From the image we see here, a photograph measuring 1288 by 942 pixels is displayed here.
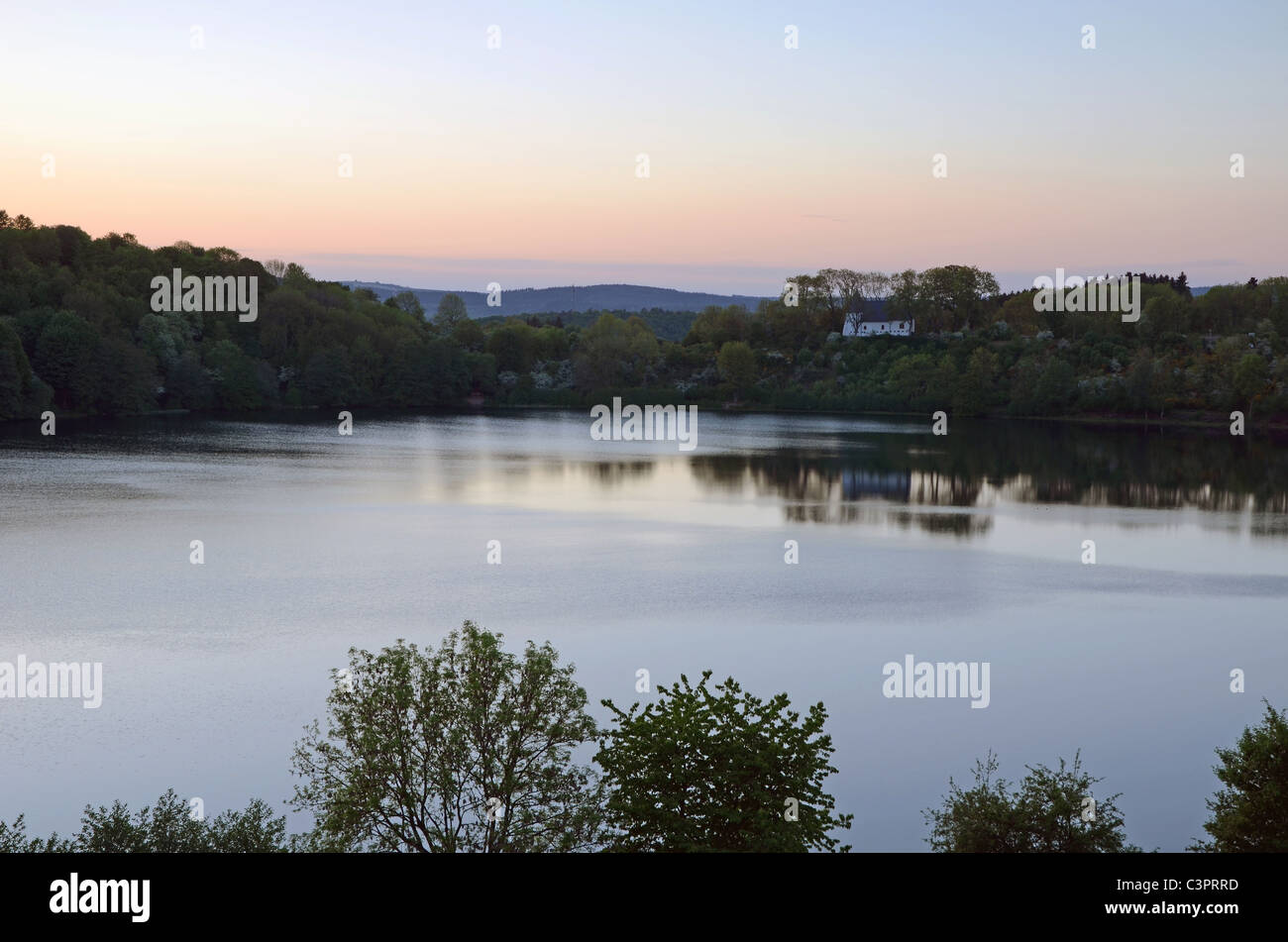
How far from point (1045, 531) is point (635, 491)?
62.4 ft

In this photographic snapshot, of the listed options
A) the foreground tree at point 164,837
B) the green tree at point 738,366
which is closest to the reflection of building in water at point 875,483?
the foreground tree at point 164,837

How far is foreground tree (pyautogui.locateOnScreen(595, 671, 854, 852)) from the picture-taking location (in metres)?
12.2

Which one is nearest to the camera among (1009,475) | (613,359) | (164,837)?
(164,837)

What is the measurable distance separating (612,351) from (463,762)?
11490 cm

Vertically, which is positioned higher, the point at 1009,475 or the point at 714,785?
the point at 1009,475

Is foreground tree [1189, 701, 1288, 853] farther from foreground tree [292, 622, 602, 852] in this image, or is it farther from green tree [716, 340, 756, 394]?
green tree [716, 340, 756, 394]

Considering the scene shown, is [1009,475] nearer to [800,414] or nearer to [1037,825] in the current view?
[1037,825]

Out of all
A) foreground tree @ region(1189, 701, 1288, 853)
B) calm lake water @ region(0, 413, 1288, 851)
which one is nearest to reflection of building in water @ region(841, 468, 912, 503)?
calm lake water @ region(0, 413, 1288, 851)

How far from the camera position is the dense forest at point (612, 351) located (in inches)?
3610

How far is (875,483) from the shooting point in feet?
194

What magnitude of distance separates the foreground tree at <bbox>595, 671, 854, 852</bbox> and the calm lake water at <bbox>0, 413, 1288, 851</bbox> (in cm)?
433

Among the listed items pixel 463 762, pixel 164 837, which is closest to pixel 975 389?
pixel 463 762

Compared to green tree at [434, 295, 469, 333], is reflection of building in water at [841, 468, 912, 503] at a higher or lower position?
lower

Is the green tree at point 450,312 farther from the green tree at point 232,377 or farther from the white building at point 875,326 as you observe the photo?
the white building at point 875,326
